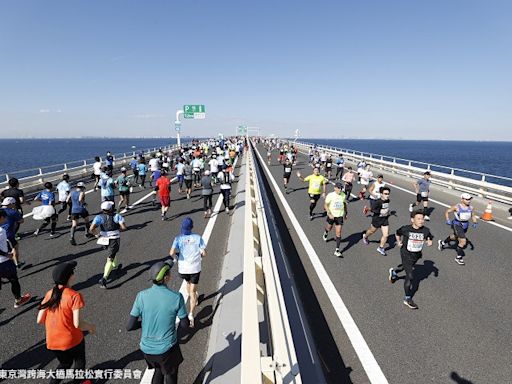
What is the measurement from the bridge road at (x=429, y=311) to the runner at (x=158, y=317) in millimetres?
2288

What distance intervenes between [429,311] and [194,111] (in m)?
44.9

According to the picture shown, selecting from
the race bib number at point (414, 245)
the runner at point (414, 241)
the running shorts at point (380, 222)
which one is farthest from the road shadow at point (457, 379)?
the running shorts at point (380, 222)

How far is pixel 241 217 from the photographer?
11125 mm

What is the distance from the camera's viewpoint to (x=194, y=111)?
45.3m

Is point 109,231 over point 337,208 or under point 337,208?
under

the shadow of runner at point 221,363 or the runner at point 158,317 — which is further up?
the runner at point 158,317

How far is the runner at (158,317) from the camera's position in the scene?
3133mm

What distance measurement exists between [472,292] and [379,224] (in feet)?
9.09

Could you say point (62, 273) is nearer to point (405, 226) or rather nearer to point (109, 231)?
point (109, 231)

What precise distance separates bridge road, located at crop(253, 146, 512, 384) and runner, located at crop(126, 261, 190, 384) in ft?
7.51

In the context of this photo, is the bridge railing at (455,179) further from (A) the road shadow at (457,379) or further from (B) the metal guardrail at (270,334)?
(B) the metal guardrail at (270,334)

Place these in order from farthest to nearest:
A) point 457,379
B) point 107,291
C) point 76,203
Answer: point 76,203 → point 107,291 → point 457,379

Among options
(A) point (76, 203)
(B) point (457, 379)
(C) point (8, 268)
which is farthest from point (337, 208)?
(A) point (76, 203)

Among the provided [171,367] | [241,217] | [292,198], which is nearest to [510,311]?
[171,367]
